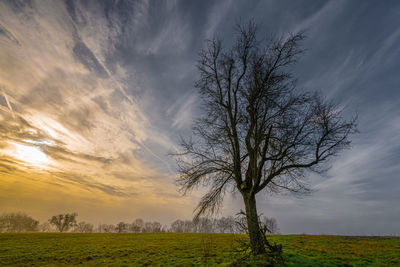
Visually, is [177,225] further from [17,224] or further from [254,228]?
[254,228]

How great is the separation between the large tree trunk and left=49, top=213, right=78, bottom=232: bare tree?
88.5 metres

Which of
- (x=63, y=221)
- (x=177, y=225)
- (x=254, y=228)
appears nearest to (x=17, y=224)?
(x=63, y=221)

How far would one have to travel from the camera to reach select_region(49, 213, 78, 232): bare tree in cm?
6919

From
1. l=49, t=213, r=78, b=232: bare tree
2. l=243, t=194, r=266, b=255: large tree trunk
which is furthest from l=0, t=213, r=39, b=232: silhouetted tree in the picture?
l=243, t=194, r=266, b=255: large tree trunk

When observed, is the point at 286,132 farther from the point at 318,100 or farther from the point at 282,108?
the point at 318,100

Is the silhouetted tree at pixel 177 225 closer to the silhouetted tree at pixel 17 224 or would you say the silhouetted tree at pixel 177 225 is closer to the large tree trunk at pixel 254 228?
the silhouetted tree at pixel 17 224

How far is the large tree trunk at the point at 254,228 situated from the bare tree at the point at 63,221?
88517 millimetres

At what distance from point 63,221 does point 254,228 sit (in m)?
89.9

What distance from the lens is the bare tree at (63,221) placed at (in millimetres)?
69188

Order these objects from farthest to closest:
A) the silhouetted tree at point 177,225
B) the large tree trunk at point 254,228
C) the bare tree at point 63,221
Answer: the silhouetted tree at point 177,225 → the bare tree at point 63,221 → the large tree trunk at point 254,228

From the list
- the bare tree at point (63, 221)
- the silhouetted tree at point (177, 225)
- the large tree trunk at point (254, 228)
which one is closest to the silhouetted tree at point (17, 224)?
the bare tree at point (63, 221)

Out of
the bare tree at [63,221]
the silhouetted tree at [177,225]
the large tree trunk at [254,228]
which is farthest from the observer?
the silhouetted tree at [177,225]

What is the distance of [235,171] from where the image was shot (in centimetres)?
942

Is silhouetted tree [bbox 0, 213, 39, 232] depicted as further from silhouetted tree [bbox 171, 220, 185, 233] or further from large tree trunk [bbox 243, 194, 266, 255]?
large tree trunk [bbox 243, 194, 266, 255]
